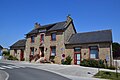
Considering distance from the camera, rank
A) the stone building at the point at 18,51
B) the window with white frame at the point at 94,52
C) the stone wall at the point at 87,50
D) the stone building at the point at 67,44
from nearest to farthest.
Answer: the stone wall at the point at 87,50 < the stone building at the point at 67,44 < the window with white frame at the point at 94,52 < the stone building at the point at 18,51

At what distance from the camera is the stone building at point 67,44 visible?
81.3ft

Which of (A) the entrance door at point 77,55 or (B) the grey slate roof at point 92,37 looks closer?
(B) the grey slate roof at point 92,37

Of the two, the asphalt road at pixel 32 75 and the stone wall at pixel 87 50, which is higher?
the stone wall at pixel 87 50

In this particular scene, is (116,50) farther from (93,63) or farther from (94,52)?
(93,63)

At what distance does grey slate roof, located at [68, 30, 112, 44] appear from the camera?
991 inches

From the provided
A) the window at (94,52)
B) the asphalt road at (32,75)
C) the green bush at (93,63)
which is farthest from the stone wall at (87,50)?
the asphalt road at (32,75)

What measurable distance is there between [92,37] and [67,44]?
14.2ft

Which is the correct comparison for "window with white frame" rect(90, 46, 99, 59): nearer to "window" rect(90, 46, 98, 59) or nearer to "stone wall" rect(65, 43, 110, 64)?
"window" rect(90, 46, 98, 59)

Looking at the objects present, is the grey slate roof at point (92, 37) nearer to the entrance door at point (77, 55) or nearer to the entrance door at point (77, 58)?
the entrance door at point (77, 55)

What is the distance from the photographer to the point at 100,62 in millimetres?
23625

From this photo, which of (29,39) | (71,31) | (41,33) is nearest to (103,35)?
(71,31)

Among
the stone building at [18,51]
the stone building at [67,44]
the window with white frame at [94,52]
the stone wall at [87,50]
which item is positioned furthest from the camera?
the stone building at [18,51]

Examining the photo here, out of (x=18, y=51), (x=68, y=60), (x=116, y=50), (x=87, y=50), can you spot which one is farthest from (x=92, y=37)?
(x=18, y=51)

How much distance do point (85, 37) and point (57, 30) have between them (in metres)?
5.16
